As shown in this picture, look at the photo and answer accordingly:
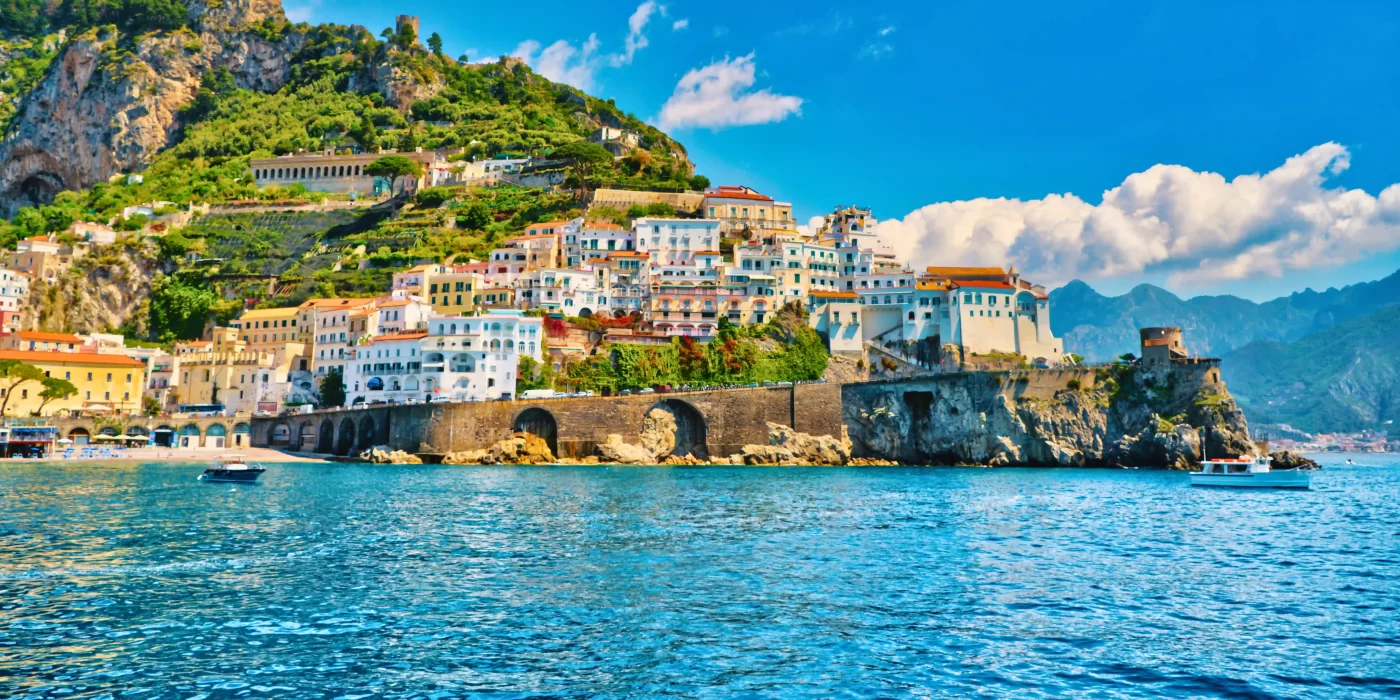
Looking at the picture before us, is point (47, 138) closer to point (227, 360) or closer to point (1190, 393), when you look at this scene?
point (227, 360)

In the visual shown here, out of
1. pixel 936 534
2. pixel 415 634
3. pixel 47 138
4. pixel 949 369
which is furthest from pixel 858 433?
pixel 47 138

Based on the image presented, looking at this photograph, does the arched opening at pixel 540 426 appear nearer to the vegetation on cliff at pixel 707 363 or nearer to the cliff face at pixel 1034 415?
the vegetation on cliff at pixel 707 363

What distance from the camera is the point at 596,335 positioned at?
71625mm

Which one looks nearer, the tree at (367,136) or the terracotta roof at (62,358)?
the terracotta roof at (62,358)

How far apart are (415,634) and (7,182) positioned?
12714cm

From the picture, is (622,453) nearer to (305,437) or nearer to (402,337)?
(402,337)

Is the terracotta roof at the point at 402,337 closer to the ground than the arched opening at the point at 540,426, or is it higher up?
higher up

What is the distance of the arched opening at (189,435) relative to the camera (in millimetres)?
68188

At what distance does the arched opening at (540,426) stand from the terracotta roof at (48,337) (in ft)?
118

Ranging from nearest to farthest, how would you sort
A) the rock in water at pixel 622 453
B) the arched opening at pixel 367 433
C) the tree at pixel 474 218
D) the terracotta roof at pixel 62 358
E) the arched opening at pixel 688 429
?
the rock in water at pixel 622 453 < the arched opening at pixel 688 429 < the arched opening at pixel 367 433 < the terracotta roof at pixel 62 358 < the tree at pixel 474 218

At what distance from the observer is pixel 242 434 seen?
69.1m

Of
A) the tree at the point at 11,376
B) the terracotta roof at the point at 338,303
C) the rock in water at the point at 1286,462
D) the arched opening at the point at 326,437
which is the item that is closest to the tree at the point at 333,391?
the arched opening at the point at 326,437

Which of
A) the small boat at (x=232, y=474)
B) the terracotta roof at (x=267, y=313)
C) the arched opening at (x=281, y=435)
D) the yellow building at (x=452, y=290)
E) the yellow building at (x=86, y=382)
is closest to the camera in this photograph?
the small boat at (x=232, y=474)

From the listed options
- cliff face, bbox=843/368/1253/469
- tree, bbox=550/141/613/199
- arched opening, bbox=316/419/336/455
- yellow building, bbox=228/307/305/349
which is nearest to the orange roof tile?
cliff face, bbox=843/368/1253/469
